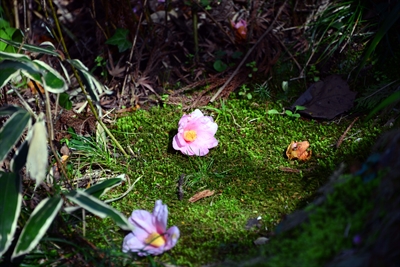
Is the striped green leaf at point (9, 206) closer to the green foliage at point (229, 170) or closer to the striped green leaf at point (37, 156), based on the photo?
the striped green leaf at point (37, 156)

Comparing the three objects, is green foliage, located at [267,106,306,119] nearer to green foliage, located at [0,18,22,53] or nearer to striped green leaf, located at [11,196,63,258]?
striped green leaf, located at [11,196,63,258]

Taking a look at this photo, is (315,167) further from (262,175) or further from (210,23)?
(210,23)

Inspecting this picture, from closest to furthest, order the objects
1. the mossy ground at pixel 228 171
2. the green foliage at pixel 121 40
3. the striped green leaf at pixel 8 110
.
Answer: the striped green leaf at pixel 8 110 < the mossy ground at pixel 228 171 < the green foliage at pixel 121 40

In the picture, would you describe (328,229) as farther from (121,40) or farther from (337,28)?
(121,40)

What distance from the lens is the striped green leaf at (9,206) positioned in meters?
1.60

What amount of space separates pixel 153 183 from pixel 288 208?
64 centimetres

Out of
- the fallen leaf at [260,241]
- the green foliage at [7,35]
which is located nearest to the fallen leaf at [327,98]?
the fallen leaf at [260,241]

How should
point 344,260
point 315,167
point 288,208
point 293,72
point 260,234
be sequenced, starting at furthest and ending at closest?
1. point 293,72
2. point 315,167
3. point 288,208
4. point 260,234
5. point 344,260

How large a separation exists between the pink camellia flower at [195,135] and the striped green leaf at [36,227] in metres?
0.79

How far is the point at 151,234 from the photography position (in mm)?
1812

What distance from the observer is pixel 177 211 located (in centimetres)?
203

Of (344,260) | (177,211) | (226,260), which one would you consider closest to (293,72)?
(177,211)

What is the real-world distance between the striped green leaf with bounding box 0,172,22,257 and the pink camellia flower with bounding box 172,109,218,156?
84 centimetres

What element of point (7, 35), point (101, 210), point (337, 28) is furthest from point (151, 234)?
point (337, 28)
